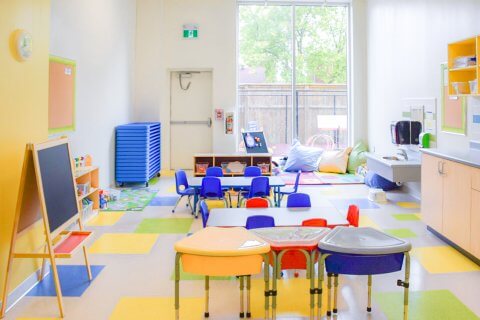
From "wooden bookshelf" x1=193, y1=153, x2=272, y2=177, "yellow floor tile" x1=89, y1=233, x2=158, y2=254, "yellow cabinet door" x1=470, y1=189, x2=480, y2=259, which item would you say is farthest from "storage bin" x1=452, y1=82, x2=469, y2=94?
"yellow floor tile" x1=89, y1=233, x2=158, y2=254

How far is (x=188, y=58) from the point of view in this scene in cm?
993

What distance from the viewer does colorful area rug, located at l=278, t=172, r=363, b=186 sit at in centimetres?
866

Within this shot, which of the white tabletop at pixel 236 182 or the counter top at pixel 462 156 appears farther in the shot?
the white tabletop at pixel 236 182

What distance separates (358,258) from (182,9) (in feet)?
27.9

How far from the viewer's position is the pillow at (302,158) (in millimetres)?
9719

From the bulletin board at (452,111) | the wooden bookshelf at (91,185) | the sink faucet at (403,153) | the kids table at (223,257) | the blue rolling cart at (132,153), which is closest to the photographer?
the kids table at (223,257)

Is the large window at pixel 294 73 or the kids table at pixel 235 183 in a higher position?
the large window at pixel 294 73

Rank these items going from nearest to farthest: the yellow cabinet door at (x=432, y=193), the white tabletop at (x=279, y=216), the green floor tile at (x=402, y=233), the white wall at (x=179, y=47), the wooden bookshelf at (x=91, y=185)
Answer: the white tabletop at (x=279, y=216), the yellow cabinet door at (x=432, y=193), the green floor tile at (x=402, y=233), the wooden bookshelf at (x=91, y=185), the white wall at (x=179, y=47)

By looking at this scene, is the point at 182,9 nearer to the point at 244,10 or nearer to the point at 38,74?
the point at 244,10

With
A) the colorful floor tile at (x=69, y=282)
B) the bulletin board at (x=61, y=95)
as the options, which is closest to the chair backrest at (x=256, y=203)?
the colorful floor tile at (x=69, y=282)

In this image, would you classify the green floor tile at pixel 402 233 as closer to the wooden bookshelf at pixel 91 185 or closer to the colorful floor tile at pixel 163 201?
the colorful floor tile at pixel 163 201

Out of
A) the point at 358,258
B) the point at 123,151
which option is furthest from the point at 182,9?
the point at 358,258

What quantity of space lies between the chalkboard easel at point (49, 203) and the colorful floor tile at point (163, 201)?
298cm

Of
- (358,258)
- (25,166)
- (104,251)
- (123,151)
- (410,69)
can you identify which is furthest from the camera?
(123,151)
